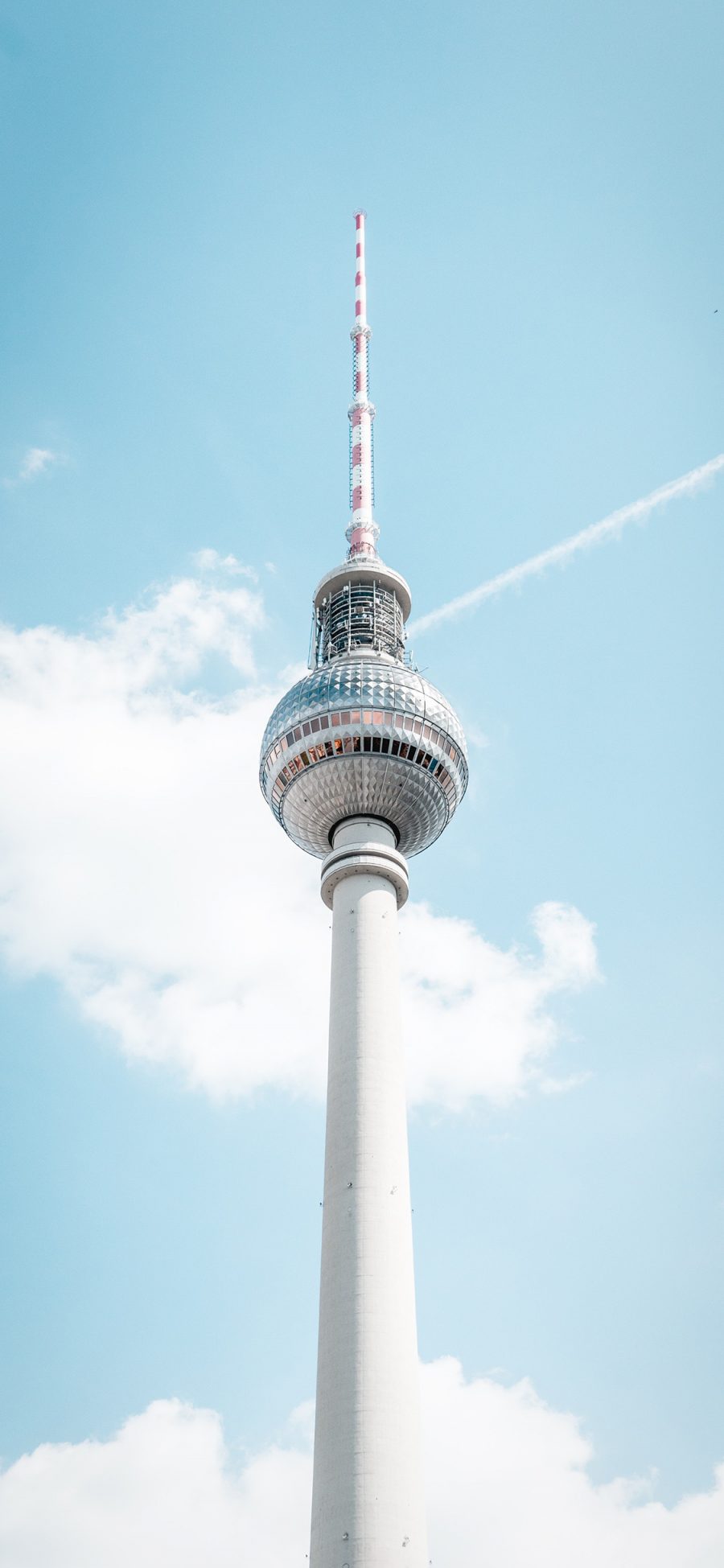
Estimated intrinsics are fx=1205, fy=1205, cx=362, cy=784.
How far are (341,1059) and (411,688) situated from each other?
25.5m

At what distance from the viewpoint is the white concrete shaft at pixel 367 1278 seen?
51.4m

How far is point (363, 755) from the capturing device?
75.8 metres

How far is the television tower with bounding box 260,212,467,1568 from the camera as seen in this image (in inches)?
2064

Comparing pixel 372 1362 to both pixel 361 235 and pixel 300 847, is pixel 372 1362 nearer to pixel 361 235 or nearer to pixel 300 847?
pixel 300 847

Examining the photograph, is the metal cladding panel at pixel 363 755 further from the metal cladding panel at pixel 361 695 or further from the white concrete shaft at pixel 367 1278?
the white concrete shaft at pixel 367 1278

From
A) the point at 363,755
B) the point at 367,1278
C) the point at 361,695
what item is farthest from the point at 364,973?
the point at 361,695

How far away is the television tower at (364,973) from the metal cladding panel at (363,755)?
11cm

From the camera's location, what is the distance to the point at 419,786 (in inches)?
3049

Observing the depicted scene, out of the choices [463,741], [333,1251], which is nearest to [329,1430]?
[333,1251]

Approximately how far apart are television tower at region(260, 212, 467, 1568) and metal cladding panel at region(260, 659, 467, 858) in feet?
0.37

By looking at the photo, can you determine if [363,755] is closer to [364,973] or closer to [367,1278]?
[364,973]

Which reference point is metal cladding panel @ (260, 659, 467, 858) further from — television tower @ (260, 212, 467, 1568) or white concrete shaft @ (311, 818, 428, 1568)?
white concrete shaft @ (311, 818, 428, 1568)

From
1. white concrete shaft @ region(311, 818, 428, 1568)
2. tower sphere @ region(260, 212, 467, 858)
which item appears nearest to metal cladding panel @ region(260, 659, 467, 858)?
tower sphere @ region(260, 212, 467, 858)

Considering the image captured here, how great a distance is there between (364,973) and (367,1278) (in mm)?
16877
